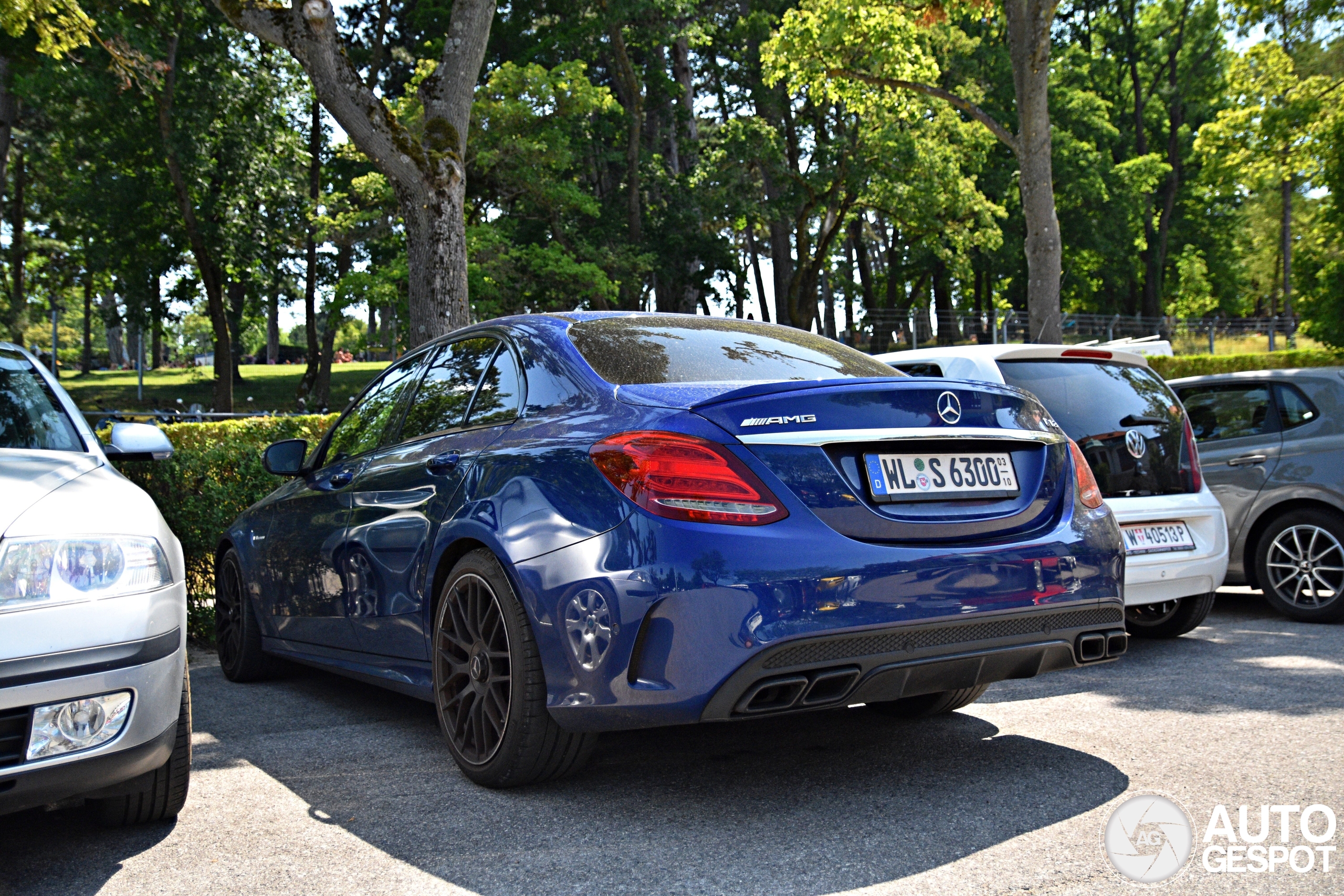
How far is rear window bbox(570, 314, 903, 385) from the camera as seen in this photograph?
390 cm

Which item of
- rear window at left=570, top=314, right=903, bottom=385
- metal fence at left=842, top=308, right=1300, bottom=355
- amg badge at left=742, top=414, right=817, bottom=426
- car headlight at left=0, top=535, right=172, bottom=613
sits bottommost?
car headlight at left=0, top=535, right=172, bottom=613

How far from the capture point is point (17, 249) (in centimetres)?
3659

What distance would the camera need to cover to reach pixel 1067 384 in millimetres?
6203

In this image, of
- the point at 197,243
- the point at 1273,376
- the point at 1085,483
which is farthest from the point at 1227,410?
the point at 197,243

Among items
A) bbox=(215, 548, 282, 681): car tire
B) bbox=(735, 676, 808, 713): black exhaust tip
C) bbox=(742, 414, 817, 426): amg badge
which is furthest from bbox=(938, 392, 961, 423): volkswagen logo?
bbox=(215, 548, 282, 681): car tire

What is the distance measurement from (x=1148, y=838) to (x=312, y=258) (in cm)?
3621

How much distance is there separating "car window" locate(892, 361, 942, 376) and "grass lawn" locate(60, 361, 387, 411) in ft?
93.8

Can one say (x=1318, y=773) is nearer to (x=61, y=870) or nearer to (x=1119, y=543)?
(x=1119, y=543)

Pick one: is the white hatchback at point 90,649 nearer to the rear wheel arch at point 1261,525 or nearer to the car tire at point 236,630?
the car tire at point 236,630

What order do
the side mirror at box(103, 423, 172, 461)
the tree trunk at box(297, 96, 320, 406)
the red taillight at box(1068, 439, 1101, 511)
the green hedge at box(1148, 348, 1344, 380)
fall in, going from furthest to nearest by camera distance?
the tree trunk at box(297, 96, 320, 406) → the green hedge at box(1148, 348, 1344, 380) → the side mirror at box(103, 423, 172, 461) → the red taillight at box(1068, 439, 1101, 511)

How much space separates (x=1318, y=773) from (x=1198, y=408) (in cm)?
478

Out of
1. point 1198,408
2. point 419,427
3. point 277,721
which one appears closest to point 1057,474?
point 419,427

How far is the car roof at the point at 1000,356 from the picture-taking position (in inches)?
243

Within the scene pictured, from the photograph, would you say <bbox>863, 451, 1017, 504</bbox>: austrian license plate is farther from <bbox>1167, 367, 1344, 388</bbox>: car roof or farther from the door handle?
<bbox>1167, 367, 1344, 388</bbox>: car roof
